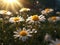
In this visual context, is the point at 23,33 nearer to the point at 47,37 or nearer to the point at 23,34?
the point at 23,34

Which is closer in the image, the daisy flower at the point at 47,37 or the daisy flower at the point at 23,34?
the daisy flower at the point at 23,34

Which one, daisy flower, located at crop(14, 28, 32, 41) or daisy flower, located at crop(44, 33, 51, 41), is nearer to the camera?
daisy flower, located at crop(14, 28, 32, 41)

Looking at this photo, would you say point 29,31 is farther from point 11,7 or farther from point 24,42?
point 11,7

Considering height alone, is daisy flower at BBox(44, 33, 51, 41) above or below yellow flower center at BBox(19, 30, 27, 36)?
below

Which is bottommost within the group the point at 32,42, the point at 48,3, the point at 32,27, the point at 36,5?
the point at 32,42

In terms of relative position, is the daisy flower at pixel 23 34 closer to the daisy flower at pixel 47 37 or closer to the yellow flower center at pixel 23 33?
the yellow flower center at pixel 23 33

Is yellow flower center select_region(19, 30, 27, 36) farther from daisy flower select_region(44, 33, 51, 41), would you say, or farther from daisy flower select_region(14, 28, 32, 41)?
daisy flower select_region(44, 33, 51, 41)

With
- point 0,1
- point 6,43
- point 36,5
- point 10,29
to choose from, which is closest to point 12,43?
point 6,43

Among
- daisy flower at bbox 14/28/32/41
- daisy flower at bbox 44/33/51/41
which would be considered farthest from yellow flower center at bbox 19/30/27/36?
daisy flower at bbox 44/33/51/41

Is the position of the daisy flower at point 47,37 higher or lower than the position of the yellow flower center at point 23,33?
lower

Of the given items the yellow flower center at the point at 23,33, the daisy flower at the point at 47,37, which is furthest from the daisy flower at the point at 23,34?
the daisy flower at the point at 47,37

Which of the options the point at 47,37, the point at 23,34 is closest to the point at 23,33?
the point at 23,34
